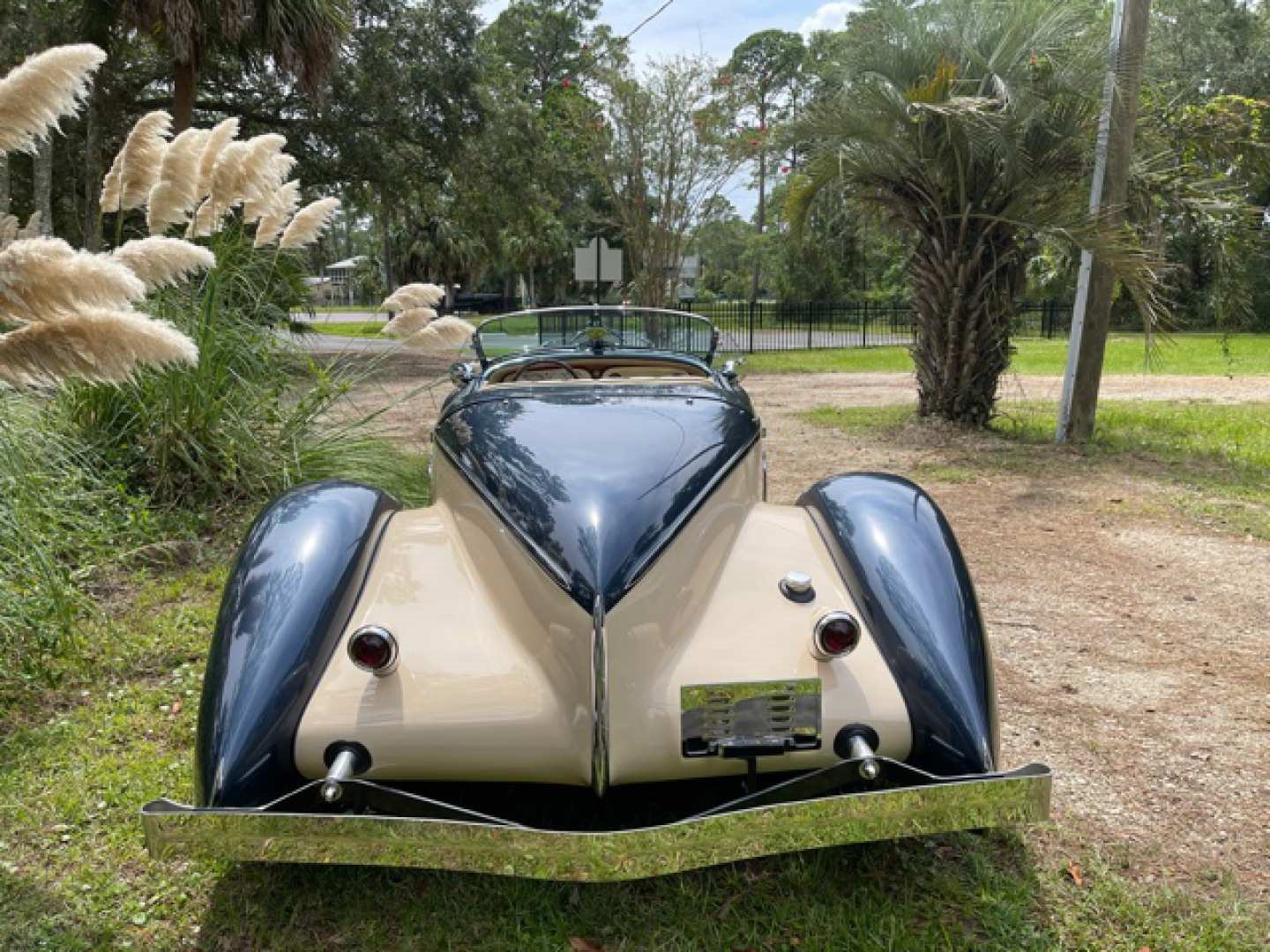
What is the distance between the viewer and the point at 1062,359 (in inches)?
771

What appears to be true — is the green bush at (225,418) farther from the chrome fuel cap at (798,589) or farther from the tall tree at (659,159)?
the tall tree at (659,159)

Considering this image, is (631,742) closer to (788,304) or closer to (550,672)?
(550,672)

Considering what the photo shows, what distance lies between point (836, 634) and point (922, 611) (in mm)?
350

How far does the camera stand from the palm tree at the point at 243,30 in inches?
440

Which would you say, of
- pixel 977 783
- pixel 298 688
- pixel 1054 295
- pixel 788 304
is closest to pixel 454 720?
pixel 298 688

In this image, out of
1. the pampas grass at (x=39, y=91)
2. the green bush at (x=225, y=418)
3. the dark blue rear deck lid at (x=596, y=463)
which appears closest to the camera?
the dark blue rear deck lid at (x=596, y=463)

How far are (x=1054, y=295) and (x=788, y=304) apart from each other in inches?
371

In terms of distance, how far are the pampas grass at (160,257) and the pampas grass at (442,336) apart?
2.04m

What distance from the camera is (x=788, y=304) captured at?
28.1 m

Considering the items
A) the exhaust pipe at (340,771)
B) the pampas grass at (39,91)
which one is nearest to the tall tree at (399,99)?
the pampas grass at (39,91)

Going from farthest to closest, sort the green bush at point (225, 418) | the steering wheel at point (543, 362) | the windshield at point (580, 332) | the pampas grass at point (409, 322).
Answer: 1. the pampas grass at point (409, 322)
2. the green bush at point (225, 418)
3. the windshield at point (580, 332)
4. the steering wheel at point (543, 362)

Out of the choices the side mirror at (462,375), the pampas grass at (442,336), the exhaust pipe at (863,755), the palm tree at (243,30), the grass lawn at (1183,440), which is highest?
the palm tree at (243,30)

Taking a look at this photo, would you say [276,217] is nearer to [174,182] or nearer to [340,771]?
[174,182]

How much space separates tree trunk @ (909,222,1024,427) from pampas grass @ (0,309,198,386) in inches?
337
